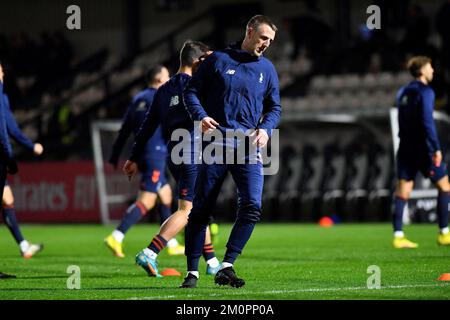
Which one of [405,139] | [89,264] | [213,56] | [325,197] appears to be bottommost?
[325,197]

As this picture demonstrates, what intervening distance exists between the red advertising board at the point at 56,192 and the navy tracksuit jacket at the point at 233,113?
53.9ft

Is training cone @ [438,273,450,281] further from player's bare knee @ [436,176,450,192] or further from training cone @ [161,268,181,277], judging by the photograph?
player's bare knee @ [436,176,450,192]

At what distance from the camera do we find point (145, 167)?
1368 cm

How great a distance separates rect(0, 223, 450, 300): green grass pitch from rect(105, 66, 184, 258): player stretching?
→ 0.45 meters

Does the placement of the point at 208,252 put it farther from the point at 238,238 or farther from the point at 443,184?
the point at 443,184

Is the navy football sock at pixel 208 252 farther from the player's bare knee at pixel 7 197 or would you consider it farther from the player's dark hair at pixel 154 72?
the player's bare knee at pixel 7 197

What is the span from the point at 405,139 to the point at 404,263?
303 cm

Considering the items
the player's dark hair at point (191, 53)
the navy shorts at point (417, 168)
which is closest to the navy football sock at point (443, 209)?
the navy shorts at point (417, 168)

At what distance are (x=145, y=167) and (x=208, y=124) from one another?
5240 mm

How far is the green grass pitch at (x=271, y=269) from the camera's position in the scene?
843 centimetres
